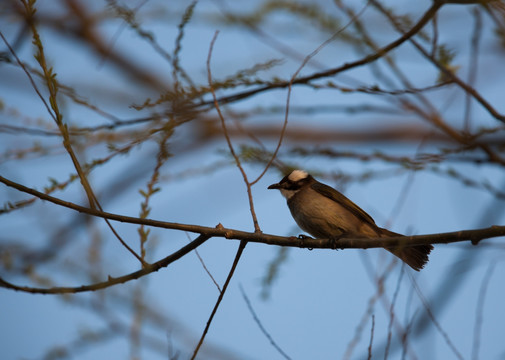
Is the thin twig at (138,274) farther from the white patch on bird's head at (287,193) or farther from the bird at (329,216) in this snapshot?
the white patch on bird's head at (287,193)

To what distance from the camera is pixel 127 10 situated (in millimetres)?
3961

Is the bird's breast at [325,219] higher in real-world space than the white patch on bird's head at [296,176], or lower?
lower

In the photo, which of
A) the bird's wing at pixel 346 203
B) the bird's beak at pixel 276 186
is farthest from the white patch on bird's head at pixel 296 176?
the bird's wing at pixel 346 203

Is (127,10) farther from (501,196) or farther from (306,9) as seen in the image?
(501,196)

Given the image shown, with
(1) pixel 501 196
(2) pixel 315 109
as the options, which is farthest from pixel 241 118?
(1) pixel 501 196

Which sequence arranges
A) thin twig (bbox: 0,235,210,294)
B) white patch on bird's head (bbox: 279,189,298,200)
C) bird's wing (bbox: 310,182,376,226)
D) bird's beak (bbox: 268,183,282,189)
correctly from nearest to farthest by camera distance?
1. thin twig (bbox: 0,235,210,294)
2. bird's wing (bbox: 310,182,376,226)
3. white patch on bird's head (bbox: 279,189,298,200)
4. bird's beak (bbox: 268,183,282,189)

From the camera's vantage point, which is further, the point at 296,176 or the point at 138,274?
the point at 296,176

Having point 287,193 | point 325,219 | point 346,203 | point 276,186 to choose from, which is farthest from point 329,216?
point 276,186

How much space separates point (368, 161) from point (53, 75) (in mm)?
3190

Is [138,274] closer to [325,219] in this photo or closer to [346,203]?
[325,219]

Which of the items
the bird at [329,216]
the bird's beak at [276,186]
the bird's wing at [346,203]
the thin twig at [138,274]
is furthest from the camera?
the bird's beak at [276,186]

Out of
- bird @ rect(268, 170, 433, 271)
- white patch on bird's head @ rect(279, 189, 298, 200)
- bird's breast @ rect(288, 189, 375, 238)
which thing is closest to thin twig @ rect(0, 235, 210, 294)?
bird @ rect(268, 170, 433, 271)

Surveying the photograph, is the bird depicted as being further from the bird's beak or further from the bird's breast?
the bird's beak

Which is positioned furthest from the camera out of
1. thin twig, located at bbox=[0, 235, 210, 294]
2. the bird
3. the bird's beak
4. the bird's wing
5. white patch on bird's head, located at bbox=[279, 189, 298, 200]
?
the bird's beak
